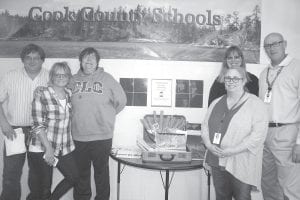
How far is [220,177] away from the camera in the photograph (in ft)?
6.24

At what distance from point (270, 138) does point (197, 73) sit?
3.16 ft

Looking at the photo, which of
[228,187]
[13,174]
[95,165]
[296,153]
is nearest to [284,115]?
[296,153]

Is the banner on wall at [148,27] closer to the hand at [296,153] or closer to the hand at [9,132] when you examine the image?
the hand at [9,132]

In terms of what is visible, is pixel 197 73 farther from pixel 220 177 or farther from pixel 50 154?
pixel 50 154

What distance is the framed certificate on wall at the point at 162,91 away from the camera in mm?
2766

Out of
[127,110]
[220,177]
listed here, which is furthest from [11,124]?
[220,177]

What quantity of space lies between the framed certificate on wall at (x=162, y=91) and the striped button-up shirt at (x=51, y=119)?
0.96 meters

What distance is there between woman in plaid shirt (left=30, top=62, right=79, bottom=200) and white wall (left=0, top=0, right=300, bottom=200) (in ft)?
2.30

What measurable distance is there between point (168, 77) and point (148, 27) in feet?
1.76

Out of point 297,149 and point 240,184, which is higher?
point 297,149

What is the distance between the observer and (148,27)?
8.89 feet

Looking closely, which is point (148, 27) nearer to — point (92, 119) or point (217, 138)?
point (92, 119)

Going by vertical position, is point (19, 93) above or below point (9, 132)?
above

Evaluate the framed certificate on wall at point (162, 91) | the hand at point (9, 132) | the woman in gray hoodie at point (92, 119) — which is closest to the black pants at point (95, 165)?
the woman in gray hoodie at point (92, 119)
